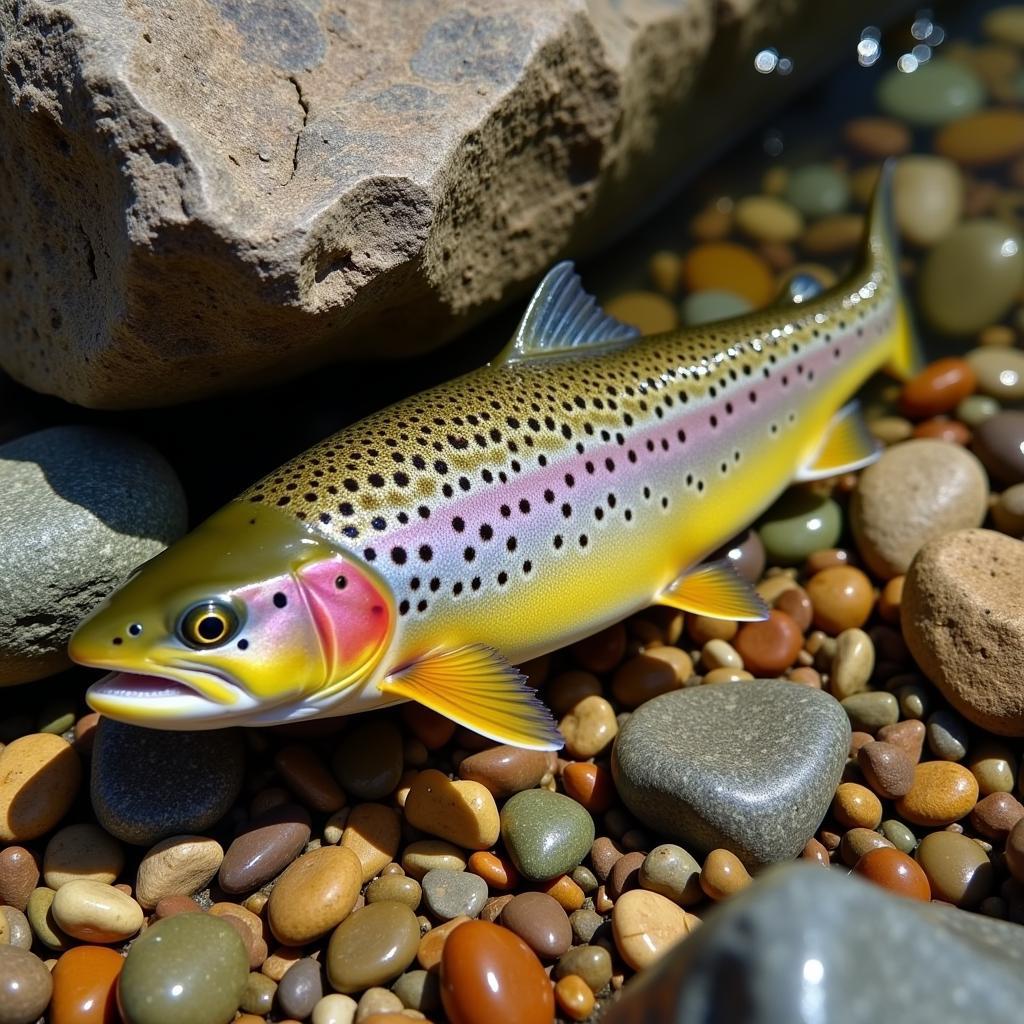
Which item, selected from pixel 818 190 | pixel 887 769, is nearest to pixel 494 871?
pixel 887 769

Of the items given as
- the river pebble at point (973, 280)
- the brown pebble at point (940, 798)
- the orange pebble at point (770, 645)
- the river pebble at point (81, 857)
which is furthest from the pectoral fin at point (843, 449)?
the river pebble at point (81, 857)

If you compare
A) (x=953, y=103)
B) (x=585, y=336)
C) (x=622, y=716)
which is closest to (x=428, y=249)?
(x=585, y=336)

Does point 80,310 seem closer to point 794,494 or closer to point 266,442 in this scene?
point 266,442

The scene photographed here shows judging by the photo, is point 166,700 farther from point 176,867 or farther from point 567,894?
point 567,894

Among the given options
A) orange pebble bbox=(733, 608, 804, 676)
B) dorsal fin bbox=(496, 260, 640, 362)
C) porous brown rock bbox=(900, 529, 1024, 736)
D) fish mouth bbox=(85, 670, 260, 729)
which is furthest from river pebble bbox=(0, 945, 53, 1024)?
porous brown rock bbox=(900, 529, 1024, 736)

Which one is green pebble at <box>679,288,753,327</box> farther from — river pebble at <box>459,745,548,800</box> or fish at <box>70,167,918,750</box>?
river pebble at <box>459,745,548,800</box>
